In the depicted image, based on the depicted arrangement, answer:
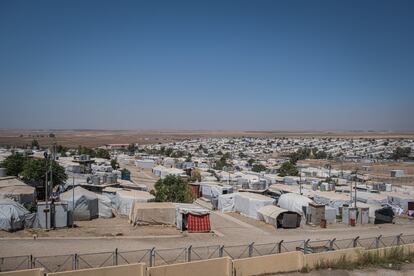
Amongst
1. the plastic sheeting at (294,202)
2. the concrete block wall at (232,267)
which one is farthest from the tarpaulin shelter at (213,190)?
the concrete block wall at (232,267)

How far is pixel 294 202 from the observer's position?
36344 millimetres

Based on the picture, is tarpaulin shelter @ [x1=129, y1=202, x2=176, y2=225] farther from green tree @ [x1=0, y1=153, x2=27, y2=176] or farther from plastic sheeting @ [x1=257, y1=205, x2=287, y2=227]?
green tree @ [x1=0, y1=153, x2=27, y2=176]

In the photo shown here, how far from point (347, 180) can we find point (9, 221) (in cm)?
4749

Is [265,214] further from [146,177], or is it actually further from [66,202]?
[146,177]

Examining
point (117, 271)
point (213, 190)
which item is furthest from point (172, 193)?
point (117, 271)

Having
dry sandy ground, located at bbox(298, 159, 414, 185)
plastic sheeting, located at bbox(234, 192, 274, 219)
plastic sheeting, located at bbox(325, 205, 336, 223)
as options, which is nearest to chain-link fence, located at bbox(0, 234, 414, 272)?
plastic sheeting, located at bbox(325, 205, 336, 223)

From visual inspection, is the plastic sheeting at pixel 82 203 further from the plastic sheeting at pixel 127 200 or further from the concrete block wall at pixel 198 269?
the concrete block wall at pixel 198 269

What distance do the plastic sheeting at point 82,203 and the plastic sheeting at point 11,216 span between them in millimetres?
4309

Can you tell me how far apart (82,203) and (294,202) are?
17414 millimetres

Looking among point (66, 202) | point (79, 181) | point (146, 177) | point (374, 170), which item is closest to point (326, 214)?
point (66, 202)

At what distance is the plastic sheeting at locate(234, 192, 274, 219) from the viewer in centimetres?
3575

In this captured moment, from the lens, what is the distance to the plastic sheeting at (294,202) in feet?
117

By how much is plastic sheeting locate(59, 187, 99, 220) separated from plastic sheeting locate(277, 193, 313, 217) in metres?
16.1

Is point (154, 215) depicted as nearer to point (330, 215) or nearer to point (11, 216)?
point (11, 216)
